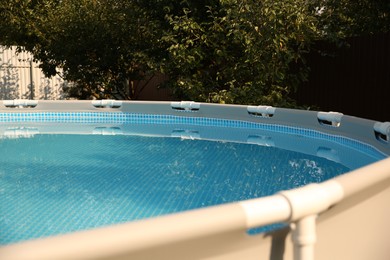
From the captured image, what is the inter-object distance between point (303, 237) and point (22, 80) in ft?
49.1

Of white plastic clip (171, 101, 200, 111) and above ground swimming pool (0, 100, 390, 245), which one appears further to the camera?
white plastic clip (171, 101, 200, 111)

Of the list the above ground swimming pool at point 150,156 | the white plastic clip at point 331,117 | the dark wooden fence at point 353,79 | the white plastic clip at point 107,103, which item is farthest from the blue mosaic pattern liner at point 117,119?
the dark wooden fence at point 353,79

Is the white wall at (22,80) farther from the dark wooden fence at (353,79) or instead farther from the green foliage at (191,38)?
the dark wooden fence at (353,79)

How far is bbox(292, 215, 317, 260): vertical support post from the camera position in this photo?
120cm

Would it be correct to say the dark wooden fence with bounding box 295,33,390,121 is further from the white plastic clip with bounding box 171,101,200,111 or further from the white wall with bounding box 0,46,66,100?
the white wall with bounding box 0,46,66,100

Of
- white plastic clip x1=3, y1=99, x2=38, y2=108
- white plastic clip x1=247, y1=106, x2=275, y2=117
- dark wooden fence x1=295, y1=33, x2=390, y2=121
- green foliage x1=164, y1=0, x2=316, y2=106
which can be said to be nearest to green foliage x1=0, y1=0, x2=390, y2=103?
green foliage x1=164, y1=0, x2=316, y2=106

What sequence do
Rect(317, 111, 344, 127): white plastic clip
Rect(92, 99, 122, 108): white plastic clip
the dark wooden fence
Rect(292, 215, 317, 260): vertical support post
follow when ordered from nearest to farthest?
Rect(292, 215, 317, 260): vertical support post < Rect(317, 111, 344, 127): white plastic clip < the dark wooden fence < Rect(92, 99, 122, 108): white plastic clip

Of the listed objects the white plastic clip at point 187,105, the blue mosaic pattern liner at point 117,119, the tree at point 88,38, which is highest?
the tree at point 88,38

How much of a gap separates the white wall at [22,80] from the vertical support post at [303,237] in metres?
14.3

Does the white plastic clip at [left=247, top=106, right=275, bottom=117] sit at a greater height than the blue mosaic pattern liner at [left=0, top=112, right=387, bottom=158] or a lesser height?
greater

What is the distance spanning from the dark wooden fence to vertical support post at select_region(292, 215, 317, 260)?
749 centimetres

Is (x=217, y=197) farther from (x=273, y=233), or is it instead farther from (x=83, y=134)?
(x=83, y=134)

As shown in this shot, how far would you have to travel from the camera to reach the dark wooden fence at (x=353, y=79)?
8.14 m

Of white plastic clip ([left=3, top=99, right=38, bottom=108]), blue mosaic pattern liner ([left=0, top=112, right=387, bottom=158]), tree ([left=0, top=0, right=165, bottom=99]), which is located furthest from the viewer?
tree ([left=0, top=0, right=165, bottom=99])
